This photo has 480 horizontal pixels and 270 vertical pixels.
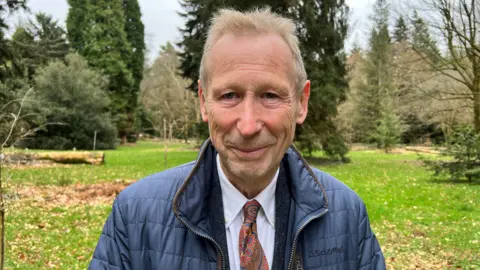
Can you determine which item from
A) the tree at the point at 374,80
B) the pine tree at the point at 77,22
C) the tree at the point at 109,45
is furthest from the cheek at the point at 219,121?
the pine tree at the point at 77,22

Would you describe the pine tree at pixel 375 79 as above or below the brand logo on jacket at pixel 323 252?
above

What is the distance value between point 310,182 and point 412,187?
11.6 meters

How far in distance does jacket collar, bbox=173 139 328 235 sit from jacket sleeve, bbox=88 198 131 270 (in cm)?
20

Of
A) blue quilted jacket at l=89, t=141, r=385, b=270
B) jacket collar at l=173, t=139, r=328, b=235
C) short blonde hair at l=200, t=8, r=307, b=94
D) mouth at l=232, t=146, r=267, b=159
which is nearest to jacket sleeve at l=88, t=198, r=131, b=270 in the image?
blue quilted jacket at l=89, t=141, r=385, b=270

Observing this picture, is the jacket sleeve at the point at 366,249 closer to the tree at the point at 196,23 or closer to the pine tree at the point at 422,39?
the tree at the point at 196,23

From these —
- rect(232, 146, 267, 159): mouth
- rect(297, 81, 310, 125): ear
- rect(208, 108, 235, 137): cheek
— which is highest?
rect(297, 81, 310, 125): ear

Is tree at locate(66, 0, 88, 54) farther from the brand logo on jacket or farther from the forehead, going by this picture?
the brand logo on jacket

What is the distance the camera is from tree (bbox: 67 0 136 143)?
38.0 meters

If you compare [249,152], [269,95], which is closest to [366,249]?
[249,152]

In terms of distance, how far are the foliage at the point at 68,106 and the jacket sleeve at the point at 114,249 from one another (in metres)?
30.3

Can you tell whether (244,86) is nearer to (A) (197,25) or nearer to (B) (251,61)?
(B) (251,61)

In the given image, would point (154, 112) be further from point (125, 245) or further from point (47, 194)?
point (125, 245)

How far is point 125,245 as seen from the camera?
59.6 inches

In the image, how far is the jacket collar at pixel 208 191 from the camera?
1.53 m
